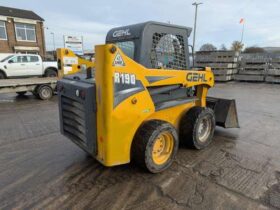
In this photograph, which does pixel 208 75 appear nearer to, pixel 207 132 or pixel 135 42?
pixel 207 132

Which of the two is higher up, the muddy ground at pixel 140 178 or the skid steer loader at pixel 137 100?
the skid steer loader at pixel 137 100

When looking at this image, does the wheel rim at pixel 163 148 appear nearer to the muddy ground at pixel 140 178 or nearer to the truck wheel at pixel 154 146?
the truck wheel at pixel 154 146

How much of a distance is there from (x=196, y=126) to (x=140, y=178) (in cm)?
144

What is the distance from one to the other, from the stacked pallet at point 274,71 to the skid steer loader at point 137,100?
42.5ft

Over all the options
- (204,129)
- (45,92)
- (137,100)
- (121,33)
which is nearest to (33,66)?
(45,92)

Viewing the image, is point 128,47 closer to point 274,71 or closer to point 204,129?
point 204,129

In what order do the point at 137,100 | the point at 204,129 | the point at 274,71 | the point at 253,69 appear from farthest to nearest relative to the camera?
the point at 253,69
the point at 274,71
the point at 204,129
the point at 137,100

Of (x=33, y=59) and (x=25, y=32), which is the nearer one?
(x=33, y=59)

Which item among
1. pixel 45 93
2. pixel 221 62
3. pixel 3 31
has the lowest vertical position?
pixel 45 93

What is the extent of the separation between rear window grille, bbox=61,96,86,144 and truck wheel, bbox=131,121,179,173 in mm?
783

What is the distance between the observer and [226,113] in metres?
4.78

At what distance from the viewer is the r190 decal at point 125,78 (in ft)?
8.30

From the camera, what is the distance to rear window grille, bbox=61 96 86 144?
117 inches

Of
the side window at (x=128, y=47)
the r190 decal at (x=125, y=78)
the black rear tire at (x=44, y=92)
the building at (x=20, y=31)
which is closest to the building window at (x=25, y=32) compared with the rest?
the building at (x=20, y=31)
